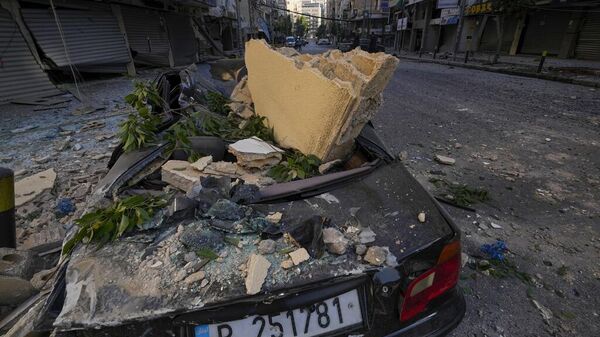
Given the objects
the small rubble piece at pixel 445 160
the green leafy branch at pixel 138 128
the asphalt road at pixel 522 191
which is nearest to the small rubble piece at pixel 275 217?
the green leafy branch at pixel 138 128

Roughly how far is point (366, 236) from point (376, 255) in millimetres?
121

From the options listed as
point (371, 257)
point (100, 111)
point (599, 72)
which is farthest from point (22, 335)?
point (599, 72)

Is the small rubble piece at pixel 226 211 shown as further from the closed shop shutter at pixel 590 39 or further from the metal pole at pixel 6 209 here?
the closed shop shutter at pixel 590 39

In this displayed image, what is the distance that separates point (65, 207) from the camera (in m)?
2.87

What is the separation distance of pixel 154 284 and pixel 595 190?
4.49 meters

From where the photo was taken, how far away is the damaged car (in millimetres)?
1023

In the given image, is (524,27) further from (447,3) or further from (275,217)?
(275,217)

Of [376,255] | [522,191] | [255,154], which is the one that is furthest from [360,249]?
[522,191]

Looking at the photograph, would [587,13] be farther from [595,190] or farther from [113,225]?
[113,225]

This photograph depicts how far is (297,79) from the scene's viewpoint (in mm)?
2162

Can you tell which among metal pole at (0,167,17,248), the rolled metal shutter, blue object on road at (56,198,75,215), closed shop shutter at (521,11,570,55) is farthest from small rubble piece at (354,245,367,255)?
closed shop shutter at (521,11,570,55)

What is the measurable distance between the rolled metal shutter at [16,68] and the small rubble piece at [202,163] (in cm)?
844

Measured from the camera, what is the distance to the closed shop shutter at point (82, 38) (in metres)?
8.24

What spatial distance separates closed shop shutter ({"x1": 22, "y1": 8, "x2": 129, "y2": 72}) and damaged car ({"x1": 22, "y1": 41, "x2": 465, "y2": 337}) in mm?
9069
